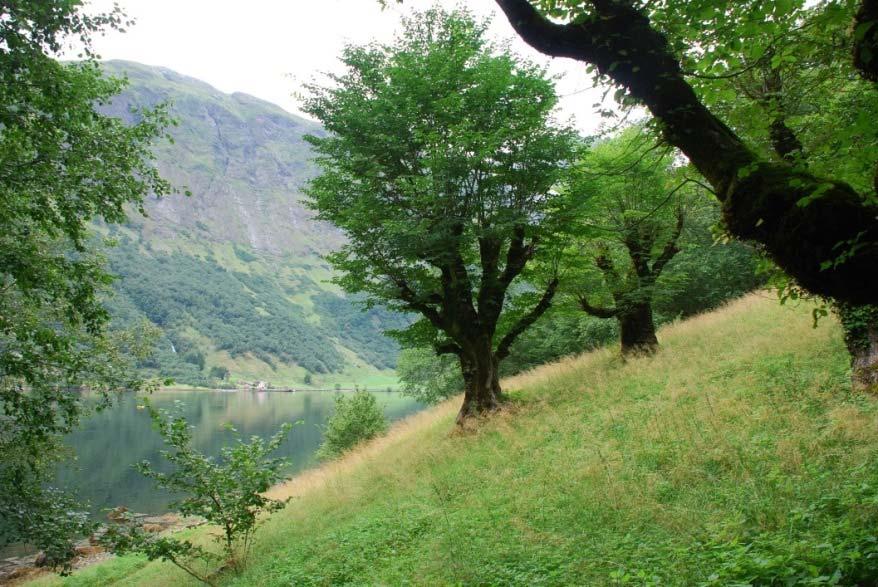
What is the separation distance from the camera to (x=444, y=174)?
40.6 ft

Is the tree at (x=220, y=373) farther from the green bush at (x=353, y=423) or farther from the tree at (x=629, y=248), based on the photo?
the tree at (x=629, y=248)

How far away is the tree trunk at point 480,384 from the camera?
1423cm

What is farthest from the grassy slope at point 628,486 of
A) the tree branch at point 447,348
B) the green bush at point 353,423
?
the green bush at point 353,423

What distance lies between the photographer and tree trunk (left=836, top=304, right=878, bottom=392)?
25.2 ft

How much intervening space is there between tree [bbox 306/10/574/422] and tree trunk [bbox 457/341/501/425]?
29 millimetres

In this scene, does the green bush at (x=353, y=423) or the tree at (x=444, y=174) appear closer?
the tree at (x=444, y=174)

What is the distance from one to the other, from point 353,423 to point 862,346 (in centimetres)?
A: 2221

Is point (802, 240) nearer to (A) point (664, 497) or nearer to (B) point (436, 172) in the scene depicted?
(A) point (664, 497)

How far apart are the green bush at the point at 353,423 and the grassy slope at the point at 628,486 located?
1194cm

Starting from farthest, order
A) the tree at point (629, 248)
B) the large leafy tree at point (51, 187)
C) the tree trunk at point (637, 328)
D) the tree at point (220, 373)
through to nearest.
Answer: the tree at point (220, 373) → the tree trunk at point (637, 328) → the tree at point (629, 248) → the large leafy tree at point (51, 187)

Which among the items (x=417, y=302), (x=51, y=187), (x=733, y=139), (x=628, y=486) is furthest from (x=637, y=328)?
(x=51, y=187)

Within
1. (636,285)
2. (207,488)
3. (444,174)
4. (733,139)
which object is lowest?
(207,488)

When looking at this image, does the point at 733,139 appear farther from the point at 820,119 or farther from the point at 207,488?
the point at 207,488

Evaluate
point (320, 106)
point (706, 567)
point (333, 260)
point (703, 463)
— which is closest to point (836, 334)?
point (703, 463)
